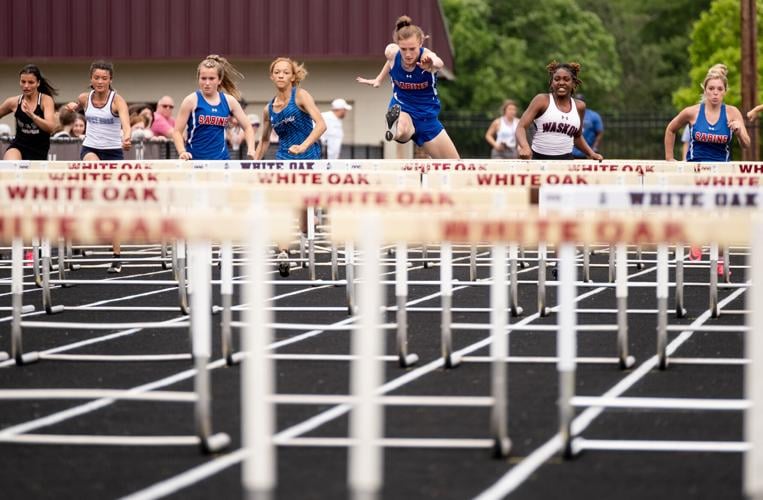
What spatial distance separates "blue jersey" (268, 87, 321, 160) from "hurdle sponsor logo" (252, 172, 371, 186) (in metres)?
4.69

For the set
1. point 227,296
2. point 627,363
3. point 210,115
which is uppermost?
point 210,115

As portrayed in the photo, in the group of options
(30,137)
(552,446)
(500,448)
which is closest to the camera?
(500,448)

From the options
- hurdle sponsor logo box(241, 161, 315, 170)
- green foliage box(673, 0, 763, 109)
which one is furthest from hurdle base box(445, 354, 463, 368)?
green foliage box(673, 0, 763, 109)

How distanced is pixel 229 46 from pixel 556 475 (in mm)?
32224

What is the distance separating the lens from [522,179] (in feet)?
37.5

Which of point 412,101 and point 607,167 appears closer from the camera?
point 607,167

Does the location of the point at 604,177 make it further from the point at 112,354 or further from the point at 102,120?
the point at 102,120

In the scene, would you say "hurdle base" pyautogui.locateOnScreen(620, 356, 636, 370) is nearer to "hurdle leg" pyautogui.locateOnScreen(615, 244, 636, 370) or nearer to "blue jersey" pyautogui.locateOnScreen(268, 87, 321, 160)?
"hurdle leg" pyautogui.locateOnScreen(615, 244, 636, 370)

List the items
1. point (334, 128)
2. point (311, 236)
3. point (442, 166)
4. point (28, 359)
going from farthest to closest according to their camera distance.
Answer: point (334, 128) → point (311, 236) → point (442, 166) → point (28, 359)

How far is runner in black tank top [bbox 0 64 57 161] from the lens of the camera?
17.4 m

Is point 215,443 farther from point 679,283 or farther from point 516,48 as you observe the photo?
point 516,48

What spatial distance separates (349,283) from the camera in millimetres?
12469

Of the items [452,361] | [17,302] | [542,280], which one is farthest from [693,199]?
[542,280]

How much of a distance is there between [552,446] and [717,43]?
5859 cm
